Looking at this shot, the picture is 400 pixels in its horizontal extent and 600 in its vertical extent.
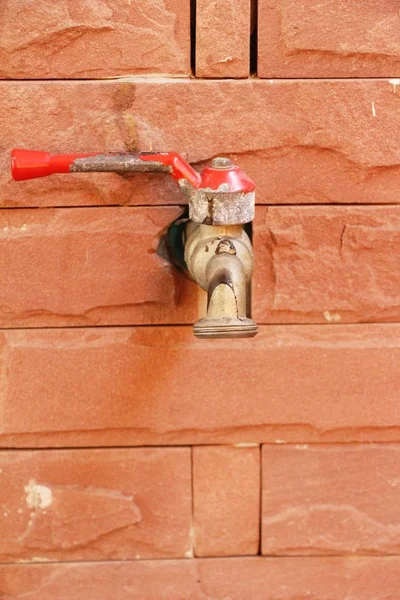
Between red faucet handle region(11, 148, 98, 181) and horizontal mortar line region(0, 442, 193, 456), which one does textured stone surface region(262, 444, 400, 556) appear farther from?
red faucet handle region(11, 148, 98, 181)

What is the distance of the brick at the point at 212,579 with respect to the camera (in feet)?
5.66

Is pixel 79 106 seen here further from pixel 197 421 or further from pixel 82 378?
pixel 197 421

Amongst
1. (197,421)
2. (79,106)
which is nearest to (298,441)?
(197,421)

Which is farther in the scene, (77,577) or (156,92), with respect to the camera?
(77,577)

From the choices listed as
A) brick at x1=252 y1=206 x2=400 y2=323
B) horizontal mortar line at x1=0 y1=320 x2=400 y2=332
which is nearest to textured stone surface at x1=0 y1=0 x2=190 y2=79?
brick at x1=252 y1=206 x2=400 y2=323

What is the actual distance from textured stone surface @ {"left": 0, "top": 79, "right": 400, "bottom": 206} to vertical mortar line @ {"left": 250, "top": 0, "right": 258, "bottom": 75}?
3 centimetres

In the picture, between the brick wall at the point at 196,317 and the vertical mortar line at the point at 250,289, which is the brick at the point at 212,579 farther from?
the vertical mortar line at the point at 250,289

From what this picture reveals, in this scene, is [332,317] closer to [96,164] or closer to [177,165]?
[177,165]

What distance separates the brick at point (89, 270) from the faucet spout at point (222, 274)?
0.36ft

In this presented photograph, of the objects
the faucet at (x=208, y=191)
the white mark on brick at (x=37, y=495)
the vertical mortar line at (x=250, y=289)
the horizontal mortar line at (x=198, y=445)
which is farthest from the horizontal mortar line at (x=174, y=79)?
the white mark on brick at (x=37, y=495)

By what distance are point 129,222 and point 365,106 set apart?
1.56ft

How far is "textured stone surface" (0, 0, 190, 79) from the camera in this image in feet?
4.87

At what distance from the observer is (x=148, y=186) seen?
1.57 meters

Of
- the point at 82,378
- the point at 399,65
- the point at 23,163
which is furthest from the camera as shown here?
the point at 82,378
